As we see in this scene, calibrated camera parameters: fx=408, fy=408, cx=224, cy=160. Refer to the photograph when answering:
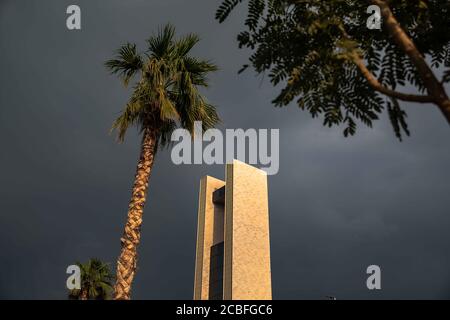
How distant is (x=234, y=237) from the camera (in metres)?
33.5

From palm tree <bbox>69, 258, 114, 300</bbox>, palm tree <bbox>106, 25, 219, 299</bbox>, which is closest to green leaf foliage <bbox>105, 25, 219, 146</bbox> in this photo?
palm tree <bbox>106, 25, 219, 299</bbox>

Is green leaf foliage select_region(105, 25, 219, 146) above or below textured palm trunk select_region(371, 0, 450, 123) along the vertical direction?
above

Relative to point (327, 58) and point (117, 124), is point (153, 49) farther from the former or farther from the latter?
point (327, 58)

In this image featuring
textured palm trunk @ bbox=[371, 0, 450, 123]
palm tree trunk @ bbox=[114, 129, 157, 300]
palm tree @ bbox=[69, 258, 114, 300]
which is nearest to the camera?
textured palm trunk @ bbox=[371, 0, 450, 123]

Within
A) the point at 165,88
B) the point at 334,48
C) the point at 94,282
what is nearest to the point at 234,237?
the point at 94,282

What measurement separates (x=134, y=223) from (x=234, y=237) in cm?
2382

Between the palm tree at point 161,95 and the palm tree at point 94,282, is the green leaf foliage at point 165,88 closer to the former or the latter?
the palm tree at point 161,95

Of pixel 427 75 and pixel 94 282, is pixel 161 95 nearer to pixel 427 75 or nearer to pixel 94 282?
pixel 427 75

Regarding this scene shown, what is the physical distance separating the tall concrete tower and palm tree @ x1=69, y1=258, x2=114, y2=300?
750cm

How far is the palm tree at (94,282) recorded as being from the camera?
29578mm

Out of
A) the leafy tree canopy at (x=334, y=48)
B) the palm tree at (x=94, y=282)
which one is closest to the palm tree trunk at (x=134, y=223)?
the leafy tree canopy at (x=334, y=48)

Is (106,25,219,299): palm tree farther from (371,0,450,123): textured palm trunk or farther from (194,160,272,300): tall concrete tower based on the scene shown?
(194,160,272,300): tall concrete tower

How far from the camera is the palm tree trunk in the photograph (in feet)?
31.8
